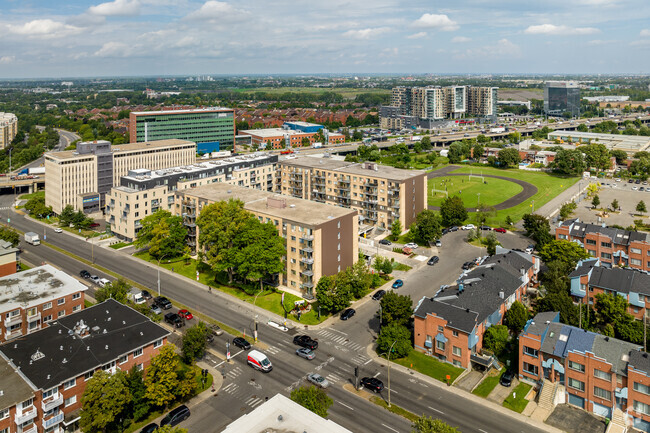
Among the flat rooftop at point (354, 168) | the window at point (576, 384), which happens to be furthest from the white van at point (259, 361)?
the flat rooftop at point (354, 168)

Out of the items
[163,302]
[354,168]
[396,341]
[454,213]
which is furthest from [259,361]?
[454,213]

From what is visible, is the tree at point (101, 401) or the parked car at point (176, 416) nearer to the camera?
the tree at point (101, 401)

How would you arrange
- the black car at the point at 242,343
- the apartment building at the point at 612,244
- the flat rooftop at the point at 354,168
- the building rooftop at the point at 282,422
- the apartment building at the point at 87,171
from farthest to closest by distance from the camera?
the apartment building at the point at 87,171 → the flat rooftop at the point at 354,168 → the apartment building at the point at 612,244 → the black car at the point at 242,343 → the building rooftop at the point at 282,422

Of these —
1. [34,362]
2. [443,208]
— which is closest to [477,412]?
[34,362]

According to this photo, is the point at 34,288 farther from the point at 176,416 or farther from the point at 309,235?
the point at 309,235

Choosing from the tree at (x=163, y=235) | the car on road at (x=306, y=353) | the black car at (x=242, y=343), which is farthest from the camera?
the tree at (x=163, y=235)

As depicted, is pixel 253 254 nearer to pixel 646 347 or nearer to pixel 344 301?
pixel 344 301

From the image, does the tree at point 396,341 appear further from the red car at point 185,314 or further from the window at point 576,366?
the red car at point 185,314
